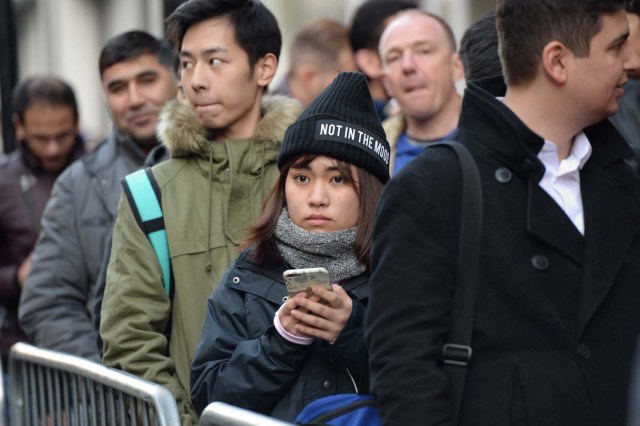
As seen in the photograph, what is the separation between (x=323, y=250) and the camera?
3957 mm

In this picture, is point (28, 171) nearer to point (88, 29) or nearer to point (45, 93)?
point (45, 93)

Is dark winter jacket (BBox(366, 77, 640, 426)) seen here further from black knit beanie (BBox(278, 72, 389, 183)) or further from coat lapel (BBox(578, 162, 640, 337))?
black knit beanie (BBox(278, 72, 389, 183))

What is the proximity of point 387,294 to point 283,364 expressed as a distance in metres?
0.59

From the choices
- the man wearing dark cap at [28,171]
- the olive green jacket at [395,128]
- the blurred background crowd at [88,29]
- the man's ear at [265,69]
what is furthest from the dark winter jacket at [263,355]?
the blurred background crowd at [88,29]

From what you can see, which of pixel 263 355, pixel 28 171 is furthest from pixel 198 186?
pixel 28 171

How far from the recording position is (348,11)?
14805 millimetres

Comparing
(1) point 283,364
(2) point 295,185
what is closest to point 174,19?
(2) point 295,185

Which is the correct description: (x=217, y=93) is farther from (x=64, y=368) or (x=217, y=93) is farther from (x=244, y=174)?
(x=64, y=368)

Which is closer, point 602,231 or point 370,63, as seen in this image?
point 602,231

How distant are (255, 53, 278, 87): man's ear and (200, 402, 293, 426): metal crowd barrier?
72.3 inches

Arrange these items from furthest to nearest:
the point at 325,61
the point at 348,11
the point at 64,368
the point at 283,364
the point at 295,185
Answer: the point at 348,11 < the point at 325,61 < the point at 64,368 < the point at 295,185 < the point at 283,364

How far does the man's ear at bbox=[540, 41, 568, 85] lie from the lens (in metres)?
3.41

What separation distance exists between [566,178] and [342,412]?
854mm

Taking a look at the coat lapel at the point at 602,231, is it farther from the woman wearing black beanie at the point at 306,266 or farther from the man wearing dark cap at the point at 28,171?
the man wearing dark cap at the point at 28,171
